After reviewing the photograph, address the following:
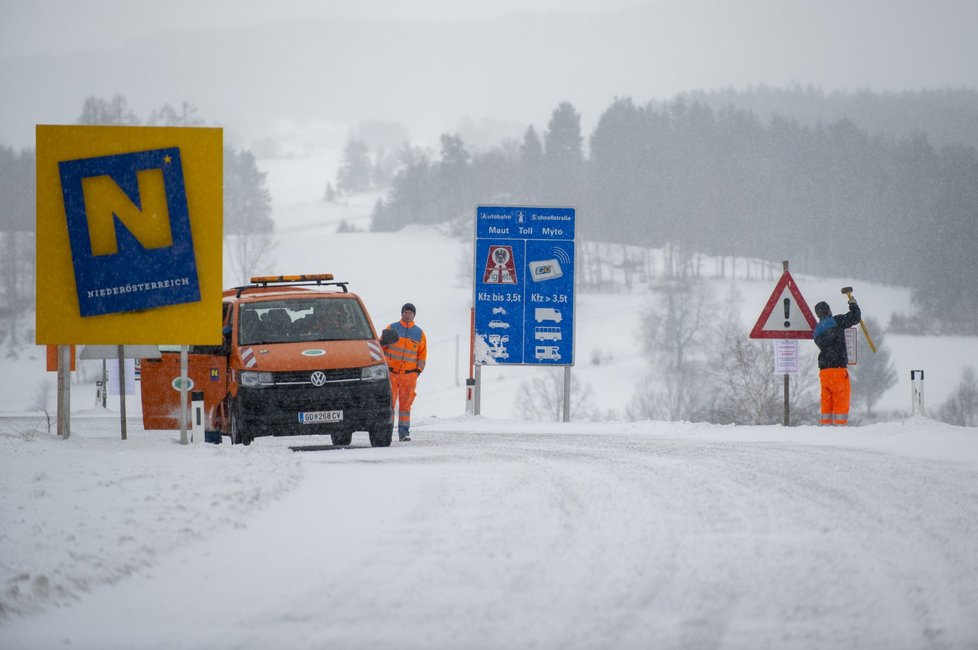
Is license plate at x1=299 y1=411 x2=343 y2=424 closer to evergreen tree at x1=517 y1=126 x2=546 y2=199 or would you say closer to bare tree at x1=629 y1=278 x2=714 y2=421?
bare tree at x1=629 y1=278 x2=714 y2=421

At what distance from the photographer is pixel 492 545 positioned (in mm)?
7668

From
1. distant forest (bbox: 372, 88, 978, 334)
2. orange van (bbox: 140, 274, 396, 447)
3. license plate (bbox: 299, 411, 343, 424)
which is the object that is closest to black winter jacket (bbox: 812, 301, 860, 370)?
orange van (bbox: 140, 274, 396, 447)

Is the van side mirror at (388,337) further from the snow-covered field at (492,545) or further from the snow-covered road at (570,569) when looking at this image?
the snow-covered road at (570,569)

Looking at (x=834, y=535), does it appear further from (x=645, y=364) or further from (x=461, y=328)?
(x=461, y=328)

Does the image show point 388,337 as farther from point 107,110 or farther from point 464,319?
point 107,110

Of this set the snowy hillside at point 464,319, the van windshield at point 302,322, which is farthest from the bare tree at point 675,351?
the van windshield at point 302,322

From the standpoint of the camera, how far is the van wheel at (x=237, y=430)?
597 inches

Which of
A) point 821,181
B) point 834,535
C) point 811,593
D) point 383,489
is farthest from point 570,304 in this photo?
point 821,181

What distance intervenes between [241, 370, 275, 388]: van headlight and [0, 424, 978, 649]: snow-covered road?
401 cm

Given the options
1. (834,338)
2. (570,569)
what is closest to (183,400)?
(570,569)

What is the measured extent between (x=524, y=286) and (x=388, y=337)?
23.4 feet

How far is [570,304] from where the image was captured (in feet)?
78.4

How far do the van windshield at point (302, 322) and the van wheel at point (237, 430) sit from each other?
39.0 inches

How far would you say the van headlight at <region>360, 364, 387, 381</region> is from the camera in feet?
51.1
